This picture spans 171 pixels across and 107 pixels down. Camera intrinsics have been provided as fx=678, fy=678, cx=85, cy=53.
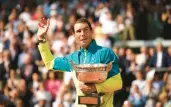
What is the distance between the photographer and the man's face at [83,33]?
661cm

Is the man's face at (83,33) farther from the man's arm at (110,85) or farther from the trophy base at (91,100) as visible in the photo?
the trophy base at (91,100)

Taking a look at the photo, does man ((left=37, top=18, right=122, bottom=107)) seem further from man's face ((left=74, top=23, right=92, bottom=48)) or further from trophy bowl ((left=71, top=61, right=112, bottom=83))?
trophy bowl ((left=71, top=61, right=112, bottom=83))

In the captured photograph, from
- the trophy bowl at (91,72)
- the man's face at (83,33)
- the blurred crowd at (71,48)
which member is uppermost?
the man's face at (83,33)

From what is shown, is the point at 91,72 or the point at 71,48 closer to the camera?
the point at 91,72

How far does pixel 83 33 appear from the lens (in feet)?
21.7

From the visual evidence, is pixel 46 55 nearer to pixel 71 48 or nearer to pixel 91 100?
pixel 91 100

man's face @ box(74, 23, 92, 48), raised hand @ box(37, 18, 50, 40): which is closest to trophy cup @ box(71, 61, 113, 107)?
man's face @ box(74, 23, 92, 48)

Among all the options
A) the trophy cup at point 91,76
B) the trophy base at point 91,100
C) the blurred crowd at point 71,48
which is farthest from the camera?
the blurred crowd at point 71,48

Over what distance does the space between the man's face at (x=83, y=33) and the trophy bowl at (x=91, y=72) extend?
0.35 m

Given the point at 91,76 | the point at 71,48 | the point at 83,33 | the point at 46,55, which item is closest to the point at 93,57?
the point at 83,33

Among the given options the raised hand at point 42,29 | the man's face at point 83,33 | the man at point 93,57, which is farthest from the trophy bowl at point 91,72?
the raised hand at point 42,29

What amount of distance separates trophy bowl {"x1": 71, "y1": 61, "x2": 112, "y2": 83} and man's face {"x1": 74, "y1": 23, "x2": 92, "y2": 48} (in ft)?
1.15

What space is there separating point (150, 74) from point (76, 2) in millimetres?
6451

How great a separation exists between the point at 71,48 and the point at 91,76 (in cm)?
1033
